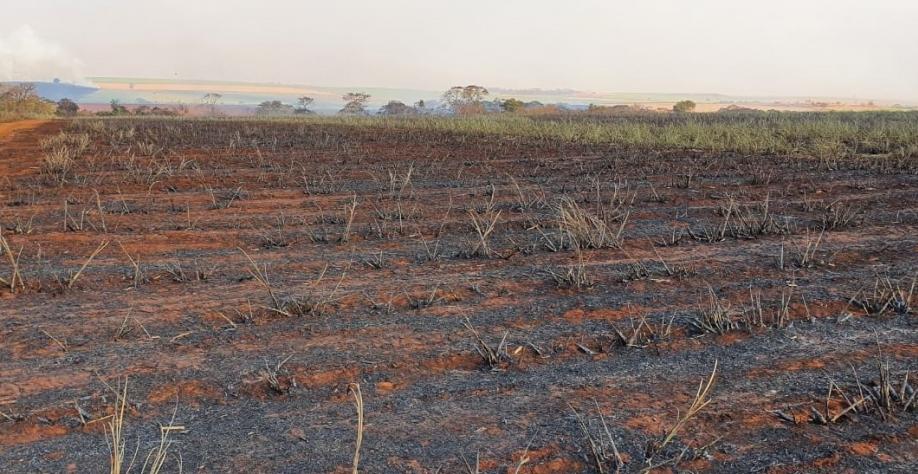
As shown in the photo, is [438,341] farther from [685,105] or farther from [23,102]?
[685,105]

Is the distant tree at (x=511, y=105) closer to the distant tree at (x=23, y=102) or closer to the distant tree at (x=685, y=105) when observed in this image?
the distant tree at (x=685, y=105)

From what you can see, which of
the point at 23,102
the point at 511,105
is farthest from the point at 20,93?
the point at 511,105

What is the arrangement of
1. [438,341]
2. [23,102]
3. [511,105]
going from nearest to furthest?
1. [438,341]
2. [23,102]
3. [511,105]

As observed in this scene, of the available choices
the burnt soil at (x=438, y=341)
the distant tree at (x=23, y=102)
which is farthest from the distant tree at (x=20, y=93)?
the burnt soil at (x=438, y=341)

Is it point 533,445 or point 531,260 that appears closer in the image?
point 533,445

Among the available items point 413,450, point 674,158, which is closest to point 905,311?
point 413,450

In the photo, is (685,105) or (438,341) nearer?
(438,341)

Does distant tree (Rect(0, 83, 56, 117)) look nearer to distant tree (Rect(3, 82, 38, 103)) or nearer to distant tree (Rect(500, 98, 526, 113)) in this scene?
distant tree (Rect(3, 82, 38, 103))

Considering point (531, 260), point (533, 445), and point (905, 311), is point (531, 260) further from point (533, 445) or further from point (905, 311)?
point (533, 445)

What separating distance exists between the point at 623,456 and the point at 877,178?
26.0ft

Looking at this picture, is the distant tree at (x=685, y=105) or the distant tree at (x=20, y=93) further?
the distant tree at (x=685, y=105)

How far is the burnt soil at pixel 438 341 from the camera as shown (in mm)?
2070

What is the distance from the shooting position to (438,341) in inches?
116

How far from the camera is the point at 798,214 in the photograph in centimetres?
588
